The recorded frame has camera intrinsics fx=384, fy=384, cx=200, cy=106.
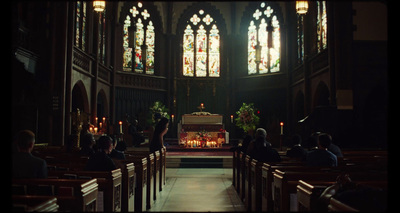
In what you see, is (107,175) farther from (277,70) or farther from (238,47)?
(238,47)

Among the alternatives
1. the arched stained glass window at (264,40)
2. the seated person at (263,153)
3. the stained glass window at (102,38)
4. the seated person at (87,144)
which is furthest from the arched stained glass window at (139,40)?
the seated person at (263,153)

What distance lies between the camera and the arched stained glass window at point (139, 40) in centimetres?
2186

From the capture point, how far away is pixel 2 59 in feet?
5.52

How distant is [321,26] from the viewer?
15.3 m

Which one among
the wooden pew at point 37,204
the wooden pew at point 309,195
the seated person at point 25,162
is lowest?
the wooden pew at point 309,195

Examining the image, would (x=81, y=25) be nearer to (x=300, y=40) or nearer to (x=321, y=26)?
(x=321, y=26)

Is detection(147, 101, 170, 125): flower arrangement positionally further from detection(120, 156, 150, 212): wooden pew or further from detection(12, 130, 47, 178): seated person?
detection(12, 130, 47, 178): seated person

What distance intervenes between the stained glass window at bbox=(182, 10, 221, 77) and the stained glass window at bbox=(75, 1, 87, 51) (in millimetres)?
8590

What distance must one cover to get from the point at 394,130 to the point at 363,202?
36.7 inches

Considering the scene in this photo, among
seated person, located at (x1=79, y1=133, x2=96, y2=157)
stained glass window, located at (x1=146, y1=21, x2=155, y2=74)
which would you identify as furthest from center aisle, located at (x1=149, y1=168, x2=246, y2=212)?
stained glass window, located at (x1=146, y1=21, x2=155, y2=74)

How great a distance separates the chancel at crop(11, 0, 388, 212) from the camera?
13.3 feet

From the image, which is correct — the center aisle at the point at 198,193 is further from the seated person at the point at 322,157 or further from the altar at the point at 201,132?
the altar at the point at 201,132

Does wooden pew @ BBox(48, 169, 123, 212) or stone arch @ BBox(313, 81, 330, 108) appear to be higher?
stone arch @ BBox(313, 81, 330, 108)

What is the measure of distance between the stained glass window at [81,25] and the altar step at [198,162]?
20.5 feet
